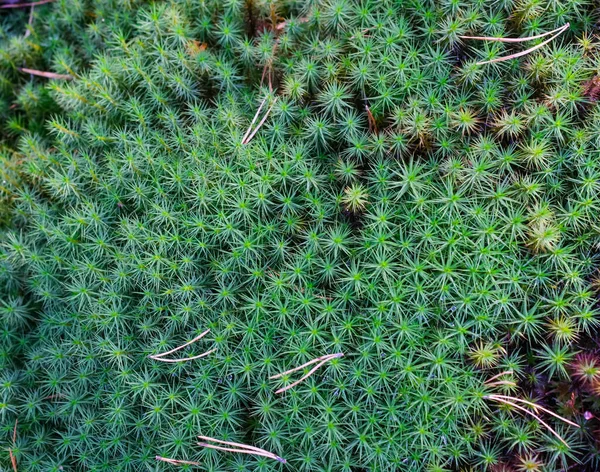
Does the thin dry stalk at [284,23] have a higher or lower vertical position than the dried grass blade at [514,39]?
lower

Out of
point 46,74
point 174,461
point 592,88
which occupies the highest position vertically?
point 592,88

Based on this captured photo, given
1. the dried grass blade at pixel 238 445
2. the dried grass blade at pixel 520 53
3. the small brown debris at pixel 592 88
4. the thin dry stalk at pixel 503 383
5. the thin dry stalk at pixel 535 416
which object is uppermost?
the dried grass blade at pixel 520 53

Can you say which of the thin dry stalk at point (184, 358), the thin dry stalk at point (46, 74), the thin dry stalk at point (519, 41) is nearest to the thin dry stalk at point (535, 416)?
the thin dry stalk at point (184, 358)

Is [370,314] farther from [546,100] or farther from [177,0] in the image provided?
[177,0]

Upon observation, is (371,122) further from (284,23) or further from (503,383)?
(503,383)

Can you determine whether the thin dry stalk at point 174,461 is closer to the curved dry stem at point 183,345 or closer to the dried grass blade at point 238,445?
the dried grass blade at point 238,445

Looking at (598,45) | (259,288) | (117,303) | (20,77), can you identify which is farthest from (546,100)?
(20,77)

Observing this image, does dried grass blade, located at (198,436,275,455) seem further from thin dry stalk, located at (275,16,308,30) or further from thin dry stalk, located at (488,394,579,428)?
thin dry stalk, located at (275,16,308,30)

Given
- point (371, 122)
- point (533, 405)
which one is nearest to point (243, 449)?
point (533, 405)

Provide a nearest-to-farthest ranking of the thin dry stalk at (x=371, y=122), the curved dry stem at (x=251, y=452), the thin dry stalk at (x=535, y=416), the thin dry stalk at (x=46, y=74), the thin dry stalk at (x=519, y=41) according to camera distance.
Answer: the thin dry stalk at (x=535, y=416)
the curved dry stem at (x=251, y=452)
the thin dry stalk at (x=519, y=41)
the thin dry stalk at (x=371, y=122)
the thin dry stalk at (x=46, y=74)
